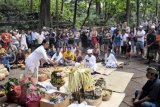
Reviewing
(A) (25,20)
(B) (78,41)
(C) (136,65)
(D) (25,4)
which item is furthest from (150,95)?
(D) (25,4)

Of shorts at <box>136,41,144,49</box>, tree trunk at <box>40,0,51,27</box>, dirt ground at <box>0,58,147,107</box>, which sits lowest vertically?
dirt ground at <box>0,58,147,107</box>

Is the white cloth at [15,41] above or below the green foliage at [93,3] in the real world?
below

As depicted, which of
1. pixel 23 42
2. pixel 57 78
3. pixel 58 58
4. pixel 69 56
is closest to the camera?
pixel 57 78

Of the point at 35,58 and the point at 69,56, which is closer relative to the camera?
the point at 35,58

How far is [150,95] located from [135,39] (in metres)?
9.83

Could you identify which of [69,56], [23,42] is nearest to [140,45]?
[69,56]

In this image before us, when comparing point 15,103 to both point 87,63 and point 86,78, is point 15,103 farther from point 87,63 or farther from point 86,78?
point 87,63

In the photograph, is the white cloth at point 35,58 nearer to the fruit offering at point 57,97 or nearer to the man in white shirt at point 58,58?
the fruit offering at point 57,97

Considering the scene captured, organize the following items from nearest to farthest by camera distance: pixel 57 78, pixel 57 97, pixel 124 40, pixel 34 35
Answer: pixel 57 97 < pixel 57 78 < pixel 124 40 < pixel 34 35

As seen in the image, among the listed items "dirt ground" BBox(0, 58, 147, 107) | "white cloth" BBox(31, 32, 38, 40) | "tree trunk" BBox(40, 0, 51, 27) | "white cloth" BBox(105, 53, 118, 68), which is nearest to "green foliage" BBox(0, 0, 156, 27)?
"tree trunk" BBox(40, 0, 51, 27)

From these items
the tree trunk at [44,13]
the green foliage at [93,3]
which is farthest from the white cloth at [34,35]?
the green foliage at [93,3]

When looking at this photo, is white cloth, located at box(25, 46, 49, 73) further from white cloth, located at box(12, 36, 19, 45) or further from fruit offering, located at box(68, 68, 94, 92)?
white cloth, located at box(12, 36, 19, 45)

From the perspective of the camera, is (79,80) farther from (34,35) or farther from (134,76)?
(34,35)

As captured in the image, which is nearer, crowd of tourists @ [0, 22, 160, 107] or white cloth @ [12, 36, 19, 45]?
crowd of tourists @ [0, 22, 160, 107]
